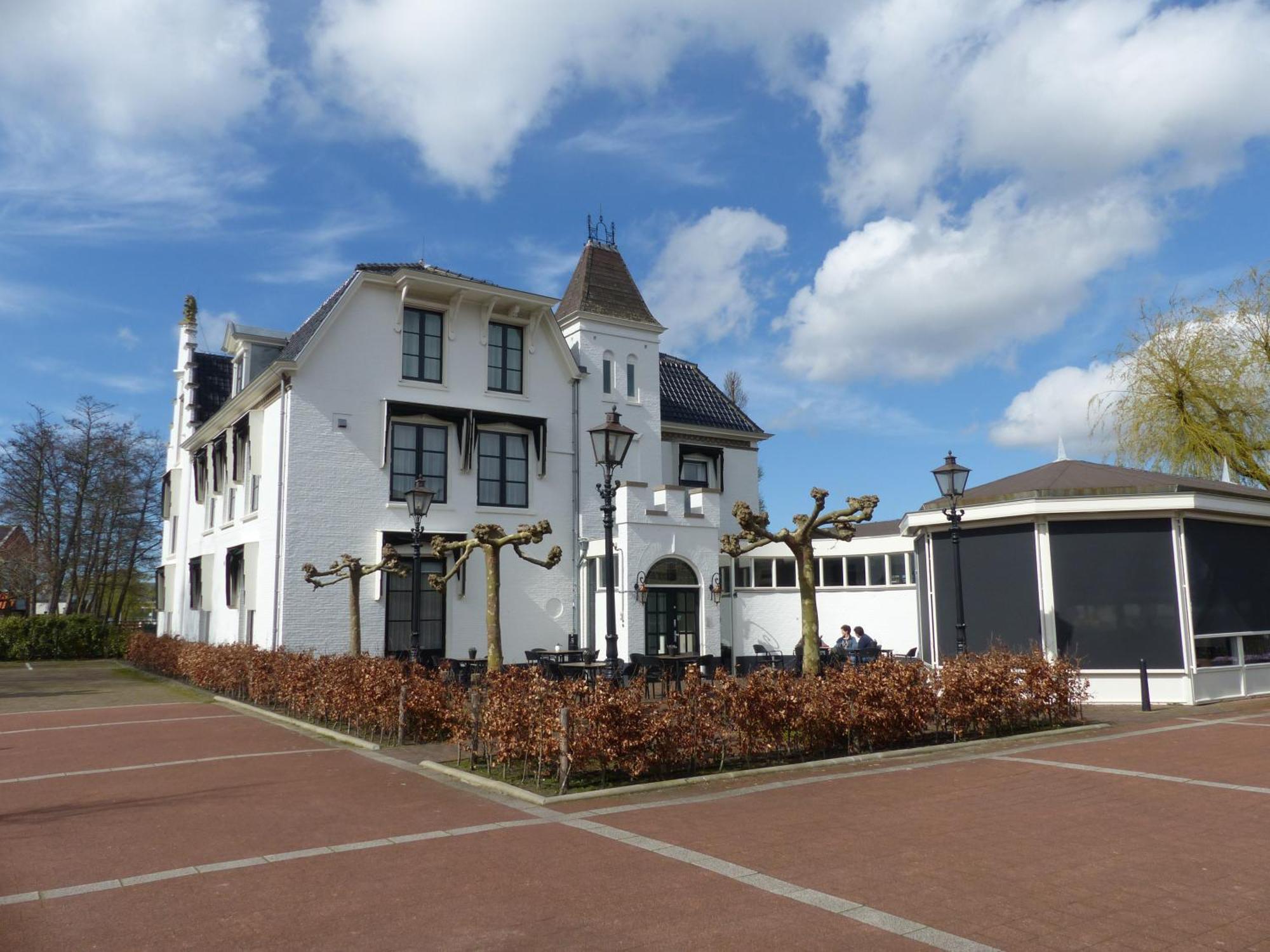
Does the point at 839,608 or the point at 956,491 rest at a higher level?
the point at 956,491

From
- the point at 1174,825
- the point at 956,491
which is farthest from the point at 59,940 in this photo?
the point at 956,491

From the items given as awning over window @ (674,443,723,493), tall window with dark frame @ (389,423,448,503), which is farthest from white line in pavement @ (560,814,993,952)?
awning over window @ (674,443,723,493)

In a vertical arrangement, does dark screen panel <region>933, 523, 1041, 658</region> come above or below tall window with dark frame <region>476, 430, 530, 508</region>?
below

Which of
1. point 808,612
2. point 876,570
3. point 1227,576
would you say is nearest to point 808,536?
point 808,612

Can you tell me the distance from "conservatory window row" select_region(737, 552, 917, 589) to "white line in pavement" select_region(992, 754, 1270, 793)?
591 inches

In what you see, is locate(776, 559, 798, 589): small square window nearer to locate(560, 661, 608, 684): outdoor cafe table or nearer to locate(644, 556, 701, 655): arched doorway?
locate(644, 556, 701, 655): arched doorway

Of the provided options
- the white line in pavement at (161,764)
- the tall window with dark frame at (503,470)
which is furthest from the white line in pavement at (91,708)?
the tall window with dark frame at (503,470)

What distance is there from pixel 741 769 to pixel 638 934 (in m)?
5.50

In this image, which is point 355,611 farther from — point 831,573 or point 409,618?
point 831,573

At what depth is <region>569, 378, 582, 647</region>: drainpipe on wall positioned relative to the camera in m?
25.1

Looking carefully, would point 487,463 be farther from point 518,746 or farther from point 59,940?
point 59,940

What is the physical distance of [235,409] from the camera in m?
26.5

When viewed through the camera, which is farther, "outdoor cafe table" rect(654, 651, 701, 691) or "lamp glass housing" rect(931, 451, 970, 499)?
"outdoor cafe table" rect(654, 651, 701, 691)

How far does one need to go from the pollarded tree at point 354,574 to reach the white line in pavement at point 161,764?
5.68 meters
